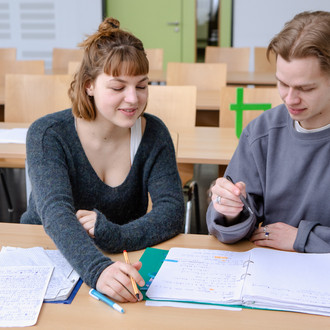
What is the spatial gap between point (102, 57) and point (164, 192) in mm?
429

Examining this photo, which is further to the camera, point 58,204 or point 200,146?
point 200,146

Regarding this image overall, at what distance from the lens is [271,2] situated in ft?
20.9

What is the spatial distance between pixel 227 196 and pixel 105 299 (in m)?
0.38

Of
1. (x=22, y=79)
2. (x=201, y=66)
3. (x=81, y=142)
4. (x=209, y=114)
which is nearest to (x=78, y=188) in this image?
(x=81, y=142)

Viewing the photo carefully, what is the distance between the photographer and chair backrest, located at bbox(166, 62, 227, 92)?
3.63 metres

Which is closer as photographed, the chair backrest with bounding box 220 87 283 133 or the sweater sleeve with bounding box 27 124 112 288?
the sweater sleeve with bounding box 27 124 112 288

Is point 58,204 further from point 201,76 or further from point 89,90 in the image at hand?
point 201,76

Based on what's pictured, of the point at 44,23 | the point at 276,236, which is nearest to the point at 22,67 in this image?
the point at 44,23

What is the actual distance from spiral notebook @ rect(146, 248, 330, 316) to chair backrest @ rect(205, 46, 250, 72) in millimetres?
3696

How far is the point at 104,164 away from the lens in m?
1.51

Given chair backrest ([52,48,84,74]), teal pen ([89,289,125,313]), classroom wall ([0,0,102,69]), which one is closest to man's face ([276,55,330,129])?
teal pen ([89,289,125,313])

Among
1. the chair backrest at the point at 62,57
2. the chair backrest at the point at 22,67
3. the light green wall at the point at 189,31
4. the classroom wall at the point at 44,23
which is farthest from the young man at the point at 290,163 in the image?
the classroom wall at the point at 44,23

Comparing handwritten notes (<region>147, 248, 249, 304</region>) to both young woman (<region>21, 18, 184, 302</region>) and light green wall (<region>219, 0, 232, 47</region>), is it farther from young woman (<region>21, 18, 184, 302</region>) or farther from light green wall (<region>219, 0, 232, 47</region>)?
light green wall (<region>219, 0, 232, 47</region>)

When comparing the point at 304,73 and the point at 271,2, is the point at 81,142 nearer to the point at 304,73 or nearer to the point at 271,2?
the point at 304,73
